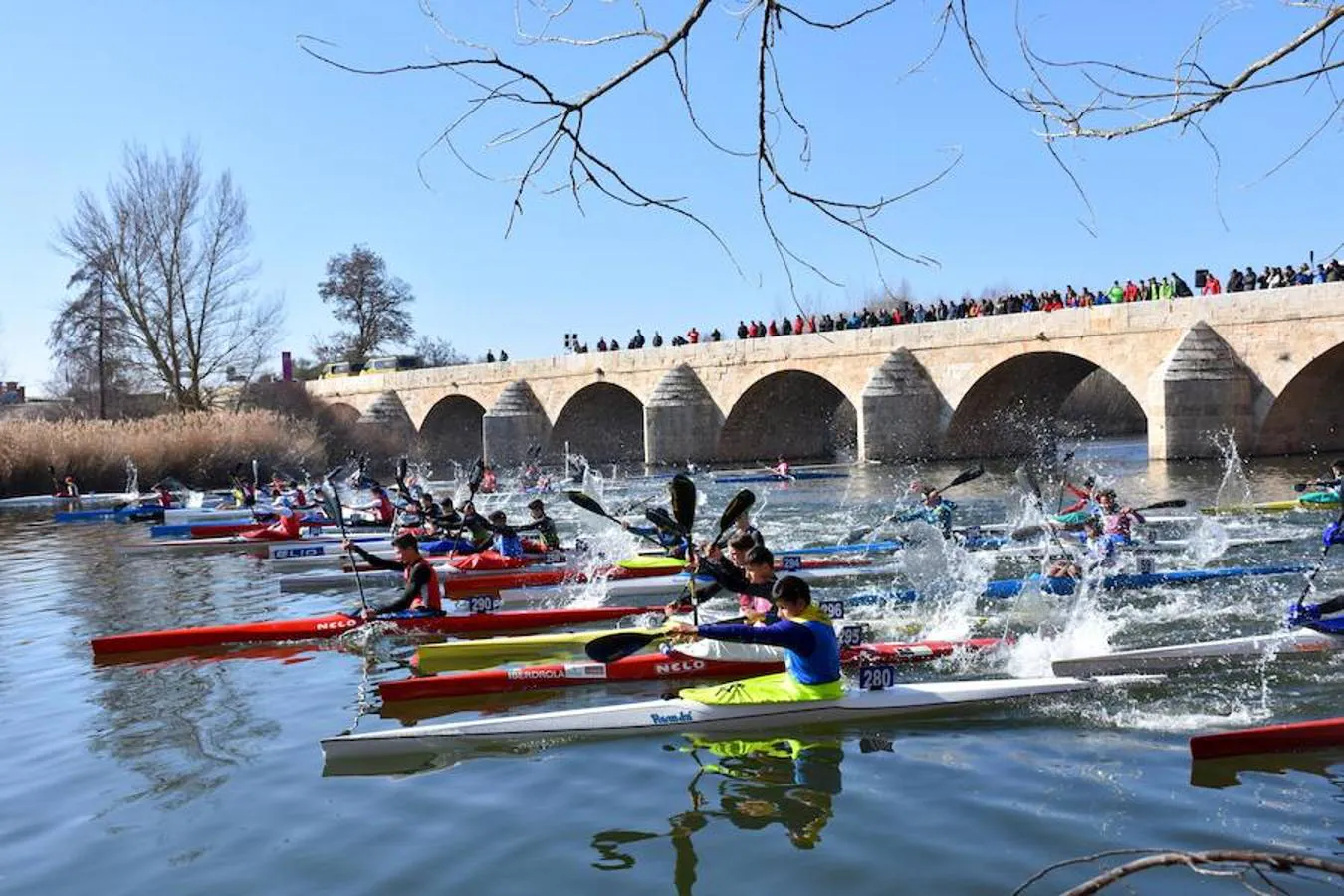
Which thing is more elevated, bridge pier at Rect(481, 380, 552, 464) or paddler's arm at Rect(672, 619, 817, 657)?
bridge pier at Rect(481, 380, 552, 464)

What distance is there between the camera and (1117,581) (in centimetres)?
1116

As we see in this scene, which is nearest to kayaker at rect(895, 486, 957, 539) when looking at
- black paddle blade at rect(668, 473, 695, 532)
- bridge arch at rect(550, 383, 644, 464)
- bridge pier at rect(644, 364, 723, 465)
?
black paddle blade at rect(668, 473, 695, 532)

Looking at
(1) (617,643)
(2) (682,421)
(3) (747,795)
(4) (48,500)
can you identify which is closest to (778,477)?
(2) (682,421)

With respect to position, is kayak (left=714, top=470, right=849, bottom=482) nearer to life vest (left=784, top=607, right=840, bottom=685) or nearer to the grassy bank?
the grassy bank

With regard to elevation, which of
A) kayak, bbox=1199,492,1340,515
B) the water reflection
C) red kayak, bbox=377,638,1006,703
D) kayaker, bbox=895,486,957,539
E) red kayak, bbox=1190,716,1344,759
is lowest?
the water reflection

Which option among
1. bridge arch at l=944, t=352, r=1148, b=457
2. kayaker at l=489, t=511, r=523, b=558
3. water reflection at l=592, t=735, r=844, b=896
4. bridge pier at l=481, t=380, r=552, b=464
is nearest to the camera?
water reflection at l=592, t=735, r=844, b=896

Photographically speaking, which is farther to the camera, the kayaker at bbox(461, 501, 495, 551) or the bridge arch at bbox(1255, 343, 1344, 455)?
the bridge arch at bbox(1255, 343, 1344, 455)

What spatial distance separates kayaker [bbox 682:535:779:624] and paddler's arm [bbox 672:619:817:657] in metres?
0.57

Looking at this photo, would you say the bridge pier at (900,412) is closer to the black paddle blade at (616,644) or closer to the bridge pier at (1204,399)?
the bridge pier at (1204,399)

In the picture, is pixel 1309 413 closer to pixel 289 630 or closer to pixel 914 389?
pixel 914 389

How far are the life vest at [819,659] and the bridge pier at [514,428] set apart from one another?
117 ft

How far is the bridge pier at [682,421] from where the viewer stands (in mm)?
37750

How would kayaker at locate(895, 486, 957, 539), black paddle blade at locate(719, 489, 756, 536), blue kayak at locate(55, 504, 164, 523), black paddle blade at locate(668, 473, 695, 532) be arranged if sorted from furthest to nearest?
blue kayak at locate(55, 504, 164, 523) < kayaker at locate(895, 486, 957, 539) < black paddle blade at locate(719, 489, 756, 536) < black paddle blade at locate(668, 473, 695, 532)

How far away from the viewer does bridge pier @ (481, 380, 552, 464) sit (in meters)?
43.0
